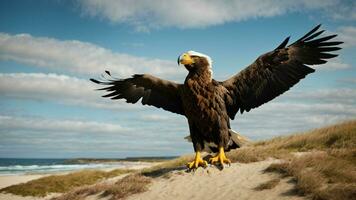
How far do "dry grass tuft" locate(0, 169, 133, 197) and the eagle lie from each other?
13.8 m

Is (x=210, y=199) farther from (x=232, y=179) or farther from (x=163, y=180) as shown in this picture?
(x=163, y=180)

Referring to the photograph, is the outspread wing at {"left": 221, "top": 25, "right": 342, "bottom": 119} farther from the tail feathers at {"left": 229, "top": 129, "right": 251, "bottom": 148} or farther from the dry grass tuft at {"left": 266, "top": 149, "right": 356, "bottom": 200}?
the dry grass tuft at {"left": 266, "top": 149, "right": 356, "bottom": 200}

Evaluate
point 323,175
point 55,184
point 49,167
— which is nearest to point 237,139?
point 323,175

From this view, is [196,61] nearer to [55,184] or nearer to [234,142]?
[234,142]

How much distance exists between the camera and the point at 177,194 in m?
10.9

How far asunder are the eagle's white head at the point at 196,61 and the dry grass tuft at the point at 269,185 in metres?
3.00

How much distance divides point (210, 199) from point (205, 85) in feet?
9.45

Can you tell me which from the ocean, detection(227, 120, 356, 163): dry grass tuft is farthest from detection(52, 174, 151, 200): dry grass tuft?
the ocean

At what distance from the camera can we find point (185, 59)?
363 inches

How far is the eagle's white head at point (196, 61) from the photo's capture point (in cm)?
930

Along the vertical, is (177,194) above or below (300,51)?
below

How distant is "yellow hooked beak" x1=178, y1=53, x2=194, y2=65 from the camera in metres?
9.15

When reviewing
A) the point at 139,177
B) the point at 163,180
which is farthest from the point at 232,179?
the point at 139,177

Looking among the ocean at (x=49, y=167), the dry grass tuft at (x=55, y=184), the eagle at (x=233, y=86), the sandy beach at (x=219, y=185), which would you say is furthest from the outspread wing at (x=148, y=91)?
the ocean at (x=49, y=167)
